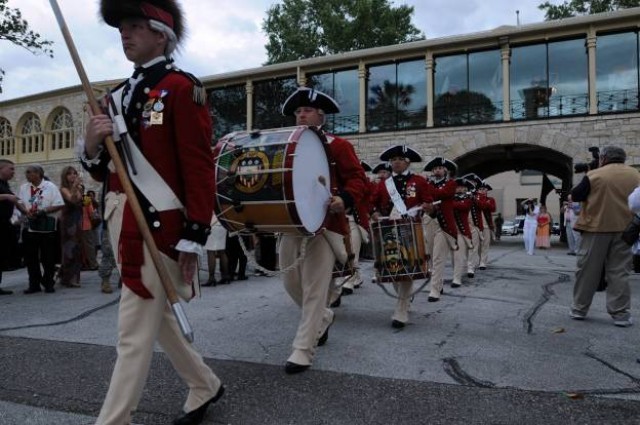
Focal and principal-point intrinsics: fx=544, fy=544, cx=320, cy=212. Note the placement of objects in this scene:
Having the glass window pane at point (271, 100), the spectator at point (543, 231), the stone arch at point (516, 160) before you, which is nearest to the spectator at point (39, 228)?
the stone arch at point (516, 160)

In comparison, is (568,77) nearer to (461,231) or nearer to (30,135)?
(461,231)

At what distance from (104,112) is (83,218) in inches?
297

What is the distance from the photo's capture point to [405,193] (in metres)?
6.67

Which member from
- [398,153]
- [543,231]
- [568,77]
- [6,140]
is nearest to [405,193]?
[398,153]

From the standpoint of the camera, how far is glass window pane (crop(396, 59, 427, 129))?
846 inches

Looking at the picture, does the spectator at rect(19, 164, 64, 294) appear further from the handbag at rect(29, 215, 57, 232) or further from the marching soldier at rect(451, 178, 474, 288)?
the marching soldier at rect(451, 178, 474, 288)

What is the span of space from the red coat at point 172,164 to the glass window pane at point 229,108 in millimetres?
23036

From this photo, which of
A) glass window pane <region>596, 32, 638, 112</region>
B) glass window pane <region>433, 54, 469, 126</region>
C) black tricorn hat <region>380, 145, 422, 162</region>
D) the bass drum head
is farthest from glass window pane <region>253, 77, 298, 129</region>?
the bass drum head

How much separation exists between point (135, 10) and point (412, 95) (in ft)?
65.7

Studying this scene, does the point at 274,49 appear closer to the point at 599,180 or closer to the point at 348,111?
the point at 348,111

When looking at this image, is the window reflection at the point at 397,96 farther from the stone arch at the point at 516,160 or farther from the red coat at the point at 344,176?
the red coat at the point at 344,176

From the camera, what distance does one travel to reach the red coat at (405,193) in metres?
6.62

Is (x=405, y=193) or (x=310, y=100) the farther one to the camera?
(x=405, y=193)

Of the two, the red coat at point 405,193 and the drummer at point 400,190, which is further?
the red coat at point 405,193
